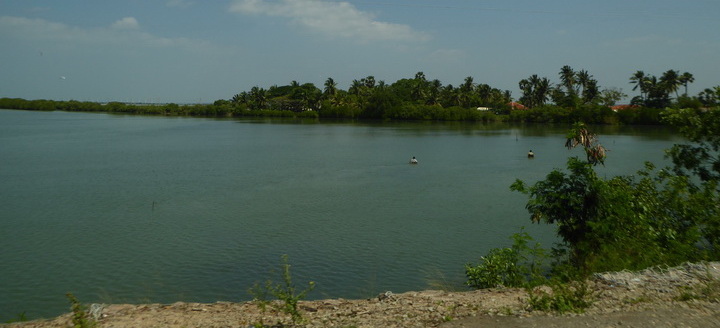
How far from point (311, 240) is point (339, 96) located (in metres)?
123

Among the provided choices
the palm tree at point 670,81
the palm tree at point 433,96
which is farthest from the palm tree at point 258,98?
the palm tree at point 670,81

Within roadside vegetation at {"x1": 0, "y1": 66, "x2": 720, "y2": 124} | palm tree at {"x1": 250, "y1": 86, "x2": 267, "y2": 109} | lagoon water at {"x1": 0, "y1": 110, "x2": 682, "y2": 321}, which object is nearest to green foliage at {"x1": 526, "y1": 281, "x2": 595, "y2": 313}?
lagoon water at {"x1": 0, "y1": 110, "x2": 682, "y2": 321}

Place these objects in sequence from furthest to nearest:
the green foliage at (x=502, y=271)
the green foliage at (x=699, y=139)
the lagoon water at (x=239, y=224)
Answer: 1. the lagoon water at (x=239, y=224)
2. the green foliage at (x=699, y=139)
3. the green foliage at (x=502, y=271)

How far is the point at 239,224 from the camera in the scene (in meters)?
21.8

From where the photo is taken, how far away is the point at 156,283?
14.8 m

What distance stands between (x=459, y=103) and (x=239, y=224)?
108 metres

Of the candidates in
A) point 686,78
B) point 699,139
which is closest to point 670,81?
point 686,78

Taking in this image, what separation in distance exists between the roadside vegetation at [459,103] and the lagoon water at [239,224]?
51.1 m

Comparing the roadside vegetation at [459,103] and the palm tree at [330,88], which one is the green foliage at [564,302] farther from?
the palm tree at [330,88]

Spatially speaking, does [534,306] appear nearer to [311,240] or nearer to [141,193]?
[311,240]

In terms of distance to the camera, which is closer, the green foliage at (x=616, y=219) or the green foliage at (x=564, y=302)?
the green foliage at (x=564, y=302)

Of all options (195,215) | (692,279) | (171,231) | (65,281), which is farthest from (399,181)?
(692,279)

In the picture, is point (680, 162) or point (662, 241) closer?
point (662, 241)

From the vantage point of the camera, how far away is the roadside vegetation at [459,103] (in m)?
95.8
